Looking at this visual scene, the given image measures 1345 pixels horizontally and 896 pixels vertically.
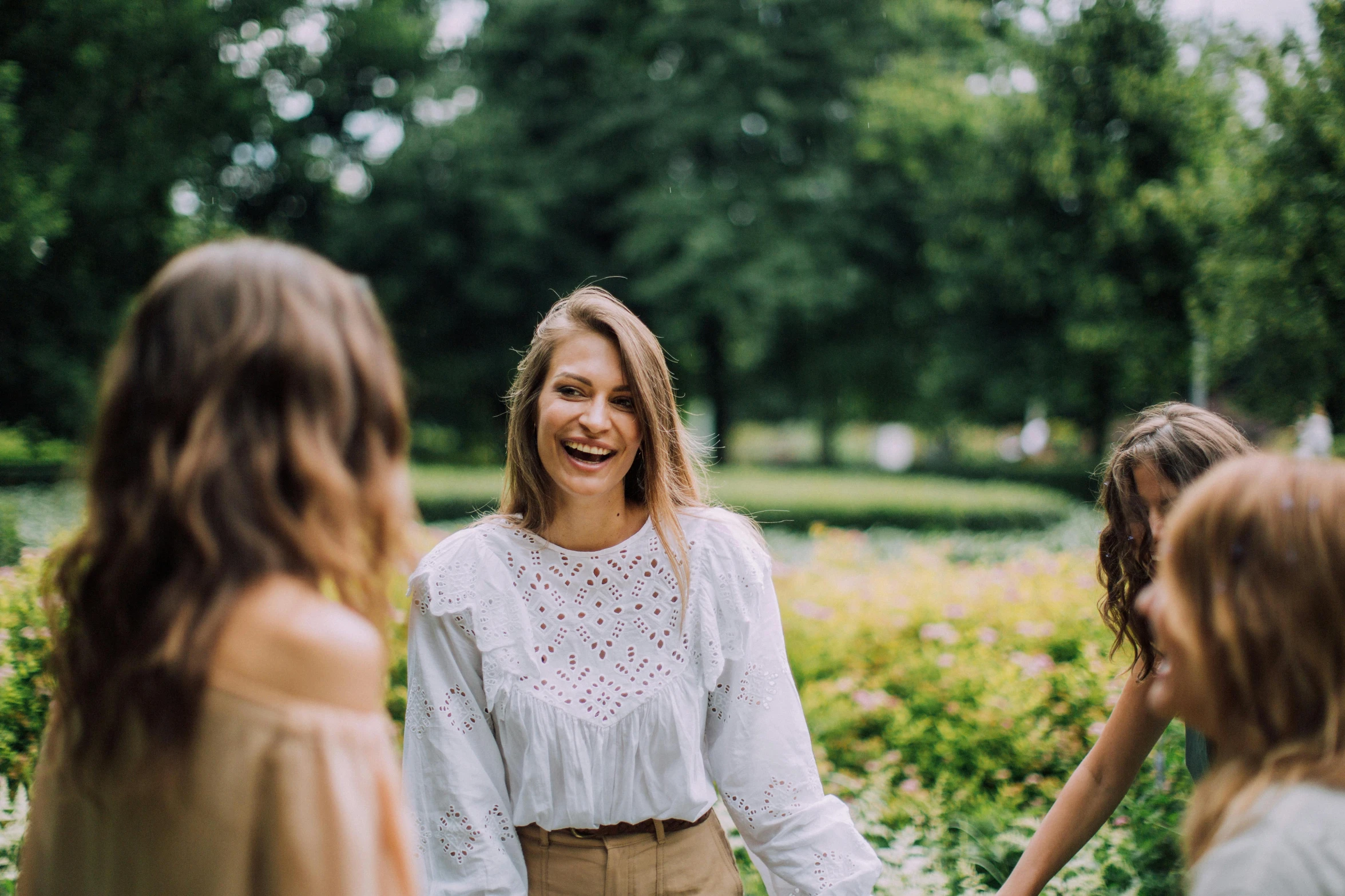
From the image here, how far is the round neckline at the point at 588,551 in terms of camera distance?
2.20 metres

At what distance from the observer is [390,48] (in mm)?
16359

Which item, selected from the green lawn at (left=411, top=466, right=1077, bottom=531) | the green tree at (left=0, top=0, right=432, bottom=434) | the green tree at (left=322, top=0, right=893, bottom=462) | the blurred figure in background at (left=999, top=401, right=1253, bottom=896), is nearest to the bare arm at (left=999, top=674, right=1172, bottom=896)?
the blurred figure in background at (left=999, top=401, right=1253, bottom=896)

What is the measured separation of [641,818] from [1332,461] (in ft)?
4.48

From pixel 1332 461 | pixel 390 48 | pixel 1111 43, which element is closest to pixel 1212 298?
pixel 1111 43

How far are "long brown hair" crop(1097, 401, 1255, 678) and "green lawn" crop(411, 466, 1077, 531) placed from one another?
8210mm

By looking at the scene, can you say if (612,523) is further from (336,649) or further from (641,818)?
(336,649)

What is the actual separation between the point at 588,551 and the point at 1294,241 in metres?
6.93

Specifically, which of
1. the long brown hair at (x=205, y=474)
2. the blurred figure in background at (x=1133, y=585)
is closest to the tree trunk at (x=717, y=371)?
the blurred figure in background at (x=1133, y=585)

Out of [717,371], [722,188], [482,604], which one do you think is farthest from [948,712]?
[717,371]

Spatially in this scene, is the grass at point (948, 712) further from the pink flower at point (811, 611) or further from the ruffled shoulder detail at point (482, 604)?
the ruffled shoulder detail at point (482, 604)

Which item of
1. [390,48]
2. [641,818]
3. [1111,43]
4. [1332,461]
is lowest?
[641,818]

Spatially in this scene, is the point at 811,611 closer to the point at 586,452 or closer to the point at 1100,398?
the point at 586,452

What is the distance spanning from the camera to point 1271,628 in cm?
117

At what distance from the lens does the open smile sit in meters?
2.20
